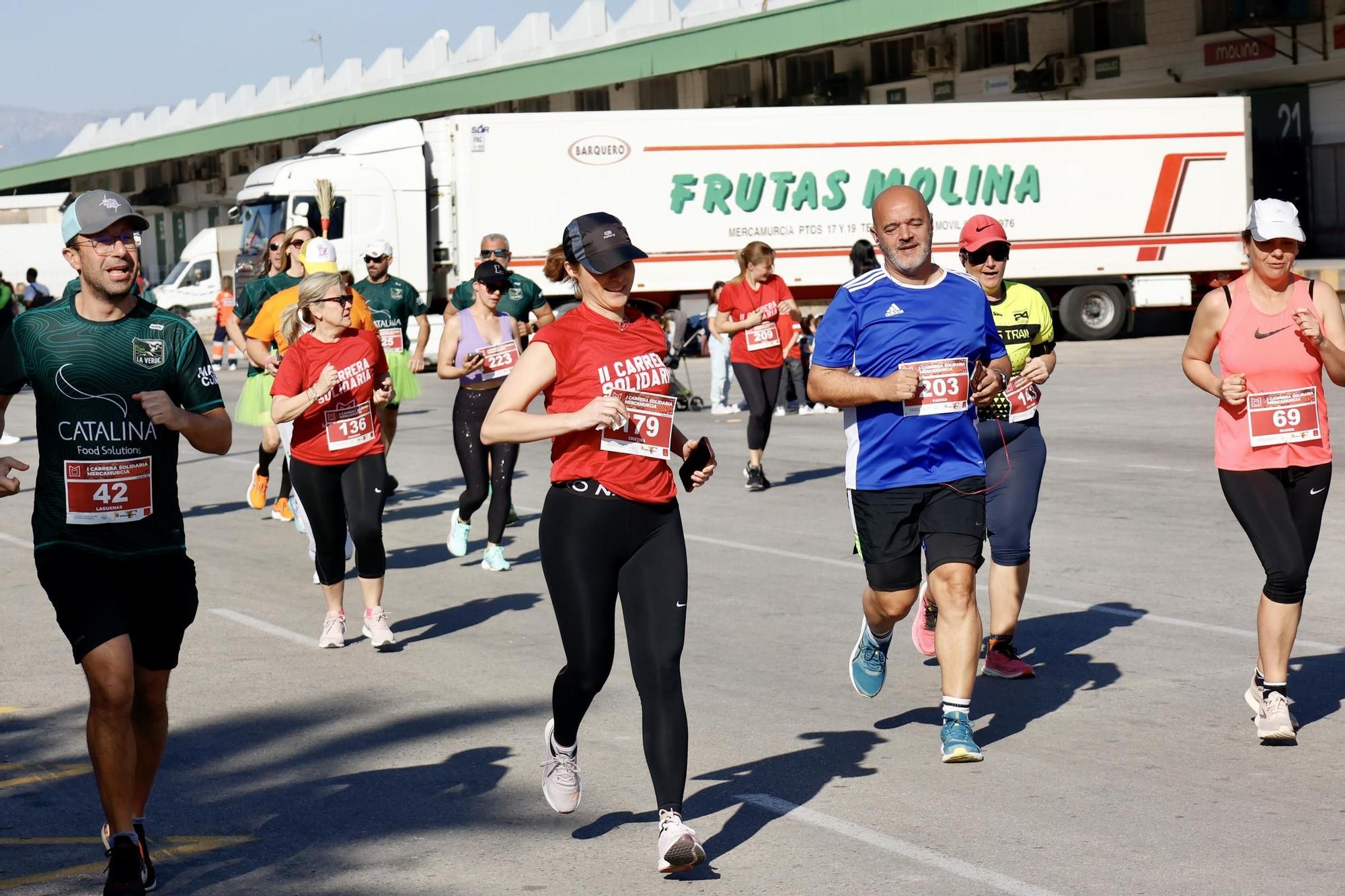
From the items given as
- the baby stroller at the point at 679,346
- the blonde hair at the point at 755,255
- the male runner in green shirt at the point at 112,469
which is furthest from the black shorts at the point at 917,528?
the baby stroller at the point at 679,346

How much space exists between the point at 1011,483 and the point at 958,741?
5.77 ft

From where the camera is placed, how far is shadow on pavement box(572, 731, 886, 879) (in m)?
→ 5.46

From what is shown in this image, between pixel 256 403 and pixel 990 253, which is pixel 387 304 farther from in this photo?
pixel 990 253

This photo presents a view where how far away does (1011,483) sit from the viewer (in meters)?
7.57

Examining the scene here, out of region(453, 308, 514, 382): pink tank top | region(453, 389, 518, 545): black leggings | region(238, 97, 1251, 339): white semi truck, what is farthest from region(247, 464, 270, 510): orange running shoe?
region(238, 97, 1251, 339): white semi truck

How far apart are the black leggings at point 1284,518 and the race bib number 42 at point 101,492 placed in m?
4.10

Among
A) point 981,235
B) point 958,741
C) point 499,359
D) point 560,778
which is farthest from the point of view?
point 499,359

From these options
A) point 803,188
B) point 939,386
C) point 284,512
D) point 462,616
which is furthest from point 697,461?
point 803,188

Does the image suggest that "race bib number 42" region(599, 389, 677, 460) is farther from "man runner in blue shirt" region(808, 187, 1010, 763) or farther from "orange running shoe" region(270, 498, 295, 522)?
"orange running shoe" region(270, 498, 295, 522)

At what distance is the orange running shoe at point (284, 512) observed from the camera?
13.6 m

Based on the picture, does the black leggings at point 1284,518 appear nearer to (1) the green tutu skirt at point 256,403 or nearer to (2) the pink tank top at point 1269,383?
(2) the pink tank top at point 1269,383

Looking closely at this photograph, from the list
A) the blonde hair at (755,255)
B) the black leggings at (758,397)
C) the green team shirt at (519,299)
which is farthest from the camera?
the blonde hair at (755,255)

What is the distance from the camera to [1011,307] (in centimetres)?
770

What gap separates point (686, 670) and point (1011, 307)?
2242mm
